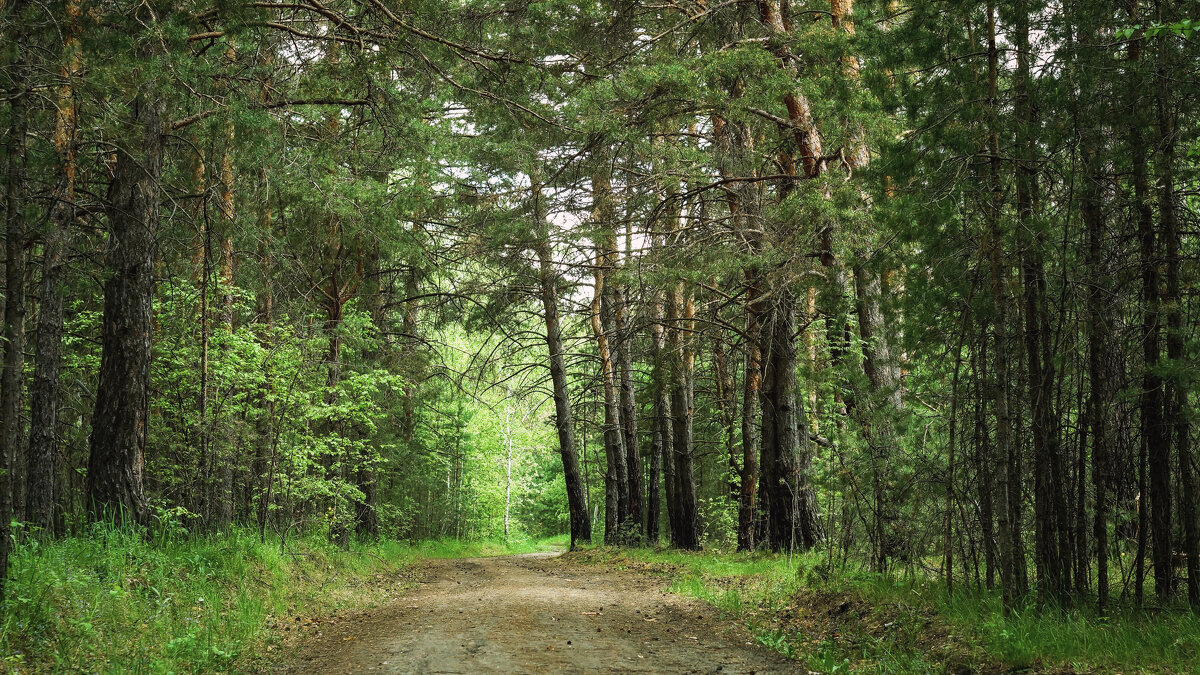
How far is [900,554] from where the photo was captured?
731 centimetres

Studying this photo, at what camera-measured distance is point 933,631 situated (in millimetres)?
5613

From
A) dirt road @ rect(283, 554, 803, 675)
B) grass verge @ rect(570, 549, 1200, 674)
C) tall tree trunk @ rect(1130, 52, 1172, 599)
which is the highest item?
tall tree trunk @ rect(1130, 52, 1172, 599)

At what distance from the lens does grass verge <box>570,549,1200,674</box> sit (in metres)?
4.35

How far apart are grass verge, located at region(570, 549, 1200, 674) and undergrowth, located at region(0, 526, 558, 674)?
4.56 meters

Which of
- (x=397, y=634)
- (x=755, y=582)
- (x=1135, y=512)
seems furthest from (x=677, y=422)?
(x=1135, y=512)

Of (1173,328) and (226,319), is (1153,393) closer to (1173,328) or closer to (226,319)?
(1173,328)

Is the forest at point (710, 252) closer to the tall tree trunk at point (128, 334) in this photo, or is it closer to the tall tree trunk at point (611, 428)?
the tall tree trunk at point (128, 334)

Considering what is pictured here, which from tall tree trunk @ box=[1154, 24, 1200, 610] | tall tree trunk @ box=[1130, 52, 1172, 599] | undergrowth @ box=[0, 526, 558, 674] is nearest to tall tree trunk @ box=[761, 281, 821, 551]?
undergrowth @ box=[0, 526, 558, 674]

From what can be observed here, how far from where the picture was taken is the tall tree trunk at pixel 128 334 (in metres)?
8.05

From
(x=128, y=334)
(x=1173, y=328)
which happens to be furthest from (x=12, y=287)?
(x=1173, y=328)

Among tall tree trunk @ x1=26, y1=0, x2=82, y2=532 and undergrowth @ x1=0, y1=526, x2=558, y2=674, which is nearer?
undergrowth @ x1=0, y1=526, x2=558, y2=674

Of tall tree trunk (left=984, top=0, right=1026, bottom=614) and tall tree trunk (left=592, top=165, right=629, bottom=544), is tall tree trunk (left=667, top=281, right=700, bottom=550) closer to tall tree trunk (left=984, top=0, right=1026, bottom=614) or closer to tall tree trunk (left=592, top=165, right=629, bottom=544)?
tall tree trunk (left=592, top=165, right=629, bottom=544)

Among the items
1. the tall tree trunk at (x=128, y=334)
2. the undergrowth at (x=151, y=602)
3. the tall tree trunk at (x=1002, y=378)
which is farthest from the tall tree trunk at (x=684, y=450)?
the tall tree trunk at (x=1002, y=378)

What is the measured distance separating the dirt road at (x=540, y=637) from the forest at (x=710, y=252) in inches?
30.8
